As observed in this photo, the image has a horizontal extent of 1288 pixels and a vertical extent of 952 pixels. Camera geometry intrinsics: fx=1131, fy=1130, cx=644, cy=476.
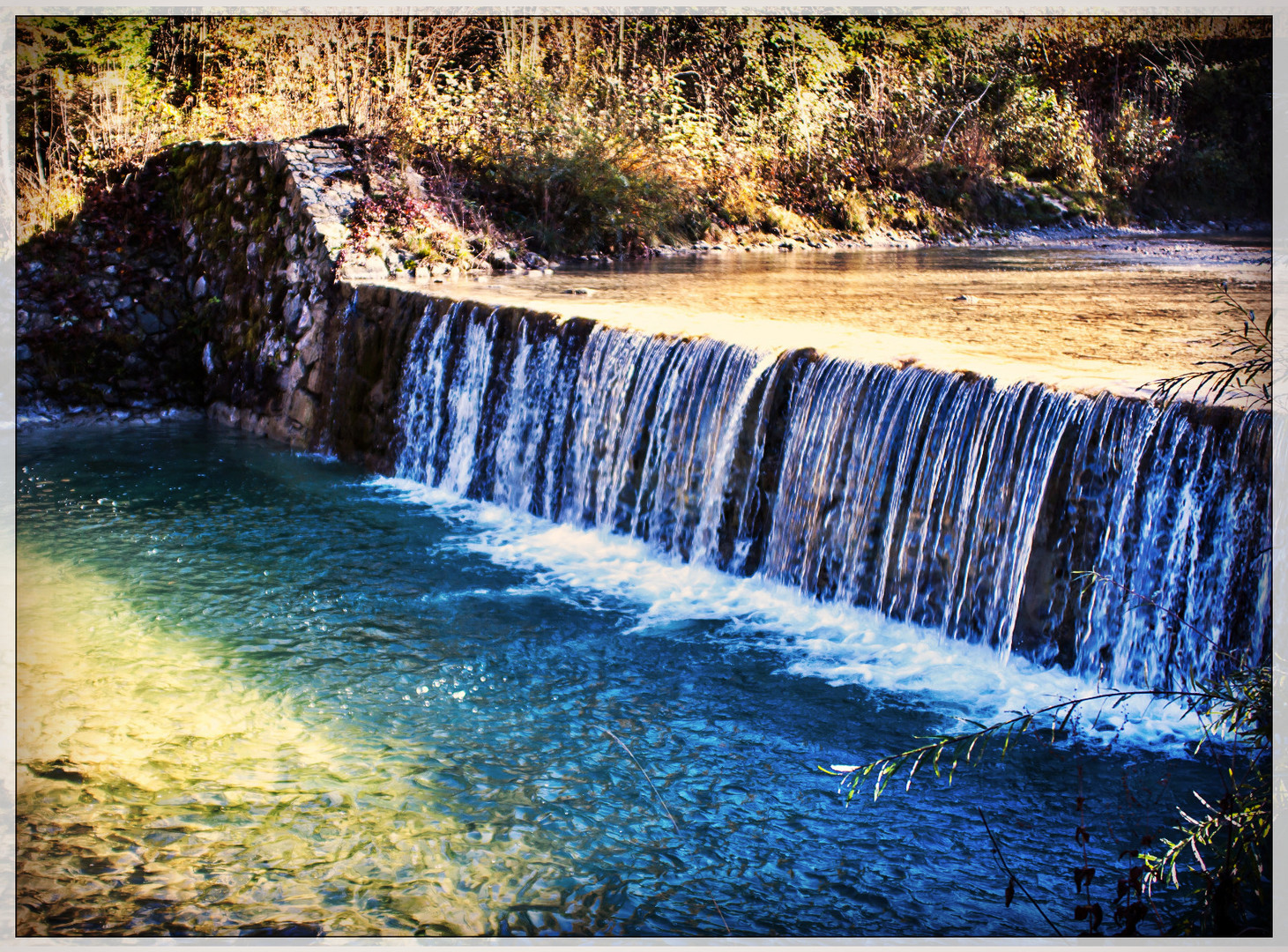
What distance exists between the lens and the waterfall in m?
4.21

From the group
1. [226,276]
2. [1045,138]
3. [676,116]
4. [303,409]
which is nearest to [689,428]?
[303,409]

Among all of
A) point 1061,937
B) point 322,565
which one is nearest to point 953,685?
point 1061,937

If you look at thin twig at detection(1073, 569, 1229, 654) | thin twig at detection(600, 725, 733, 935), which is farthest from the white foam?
thin twig at detection(600, 725, 733, 935)

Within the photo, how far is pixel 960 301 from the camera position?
7.73m

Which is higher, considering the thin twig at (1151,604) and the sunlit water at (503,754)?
the thin twig at (1151,604)

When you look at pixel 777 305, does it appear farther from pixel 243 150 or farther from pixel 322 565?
pixel 243 150

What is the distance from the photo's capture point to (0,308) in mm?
8398

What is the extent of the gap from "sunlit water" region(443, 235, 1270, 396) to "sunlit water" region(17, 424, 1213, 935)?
55.3 inches

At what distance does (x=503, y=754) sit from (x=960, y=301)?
5119 mm

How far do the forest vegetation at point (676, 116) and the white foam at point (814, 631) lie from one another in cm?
392

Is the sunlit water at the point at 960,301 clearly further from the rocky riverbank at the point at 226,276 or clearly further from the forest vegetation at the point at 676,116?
the forest vegetation at the point at 676,116

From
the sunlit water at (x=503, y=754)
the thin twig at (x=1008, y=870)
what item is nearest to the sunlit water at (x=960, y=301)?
the sunlit water at (x=503, y=754)

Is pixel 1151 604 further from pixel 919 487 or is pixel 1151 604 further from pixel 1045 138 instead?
pixel 1045 138

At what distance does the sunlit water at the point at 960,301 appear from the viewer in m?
5.49
